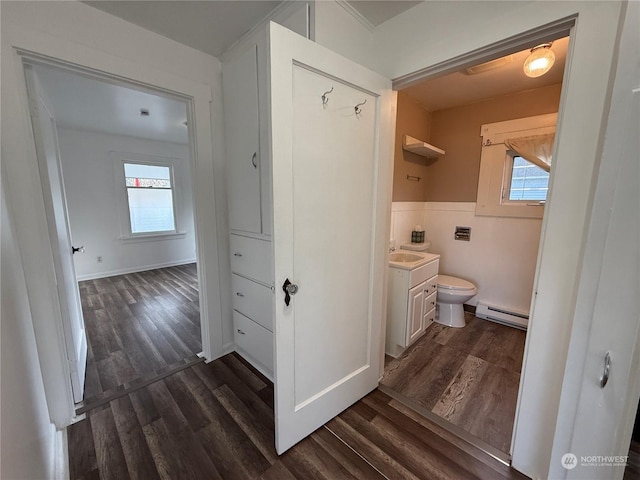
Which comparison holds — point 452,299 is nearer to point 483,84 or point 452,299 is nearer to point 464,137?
point 464,137

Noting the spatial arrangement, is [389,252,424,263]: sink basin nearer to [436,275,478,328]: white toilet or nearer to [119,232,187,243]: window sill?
[436,275,478,328]: white toilet

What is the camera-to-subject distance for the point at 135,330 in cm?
256

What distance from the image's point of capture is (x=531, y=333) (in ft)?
3.80

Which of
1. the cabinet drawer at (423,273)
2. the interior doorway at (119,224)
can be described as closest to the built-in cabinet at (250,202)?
the interior doorway at (119,224)

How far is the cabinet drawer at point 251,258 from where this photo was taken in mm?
1672

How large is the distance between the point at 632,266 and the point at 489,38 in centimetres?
110

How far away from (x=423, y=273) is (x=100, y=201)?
16.4ft

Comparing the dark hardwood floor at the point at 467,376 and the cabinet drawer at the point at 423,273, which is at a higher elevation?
the cabinet drawer at the point at 423,273

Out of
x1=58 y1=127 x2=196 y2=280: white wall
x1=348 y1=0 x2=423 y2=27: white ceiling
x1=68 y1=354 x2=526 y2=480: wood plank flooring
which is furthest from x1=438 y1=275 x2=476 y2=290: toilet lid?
x1=58 y1=127 x2=196 y2=280: white wall

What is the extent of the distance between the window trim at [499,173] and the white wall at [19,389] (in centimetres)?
349

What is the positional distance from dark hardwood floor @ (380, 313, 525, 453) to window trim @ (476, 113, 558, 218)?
1.23 meters

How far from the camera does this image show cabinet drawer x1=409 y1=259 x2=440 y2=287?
2082 millimetres

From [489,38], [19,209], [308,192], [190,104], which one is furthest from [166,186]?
[489,38]

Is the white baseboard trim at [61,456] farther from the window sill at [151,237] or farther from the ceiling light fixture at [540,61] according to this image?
the window sill at [151,237]
